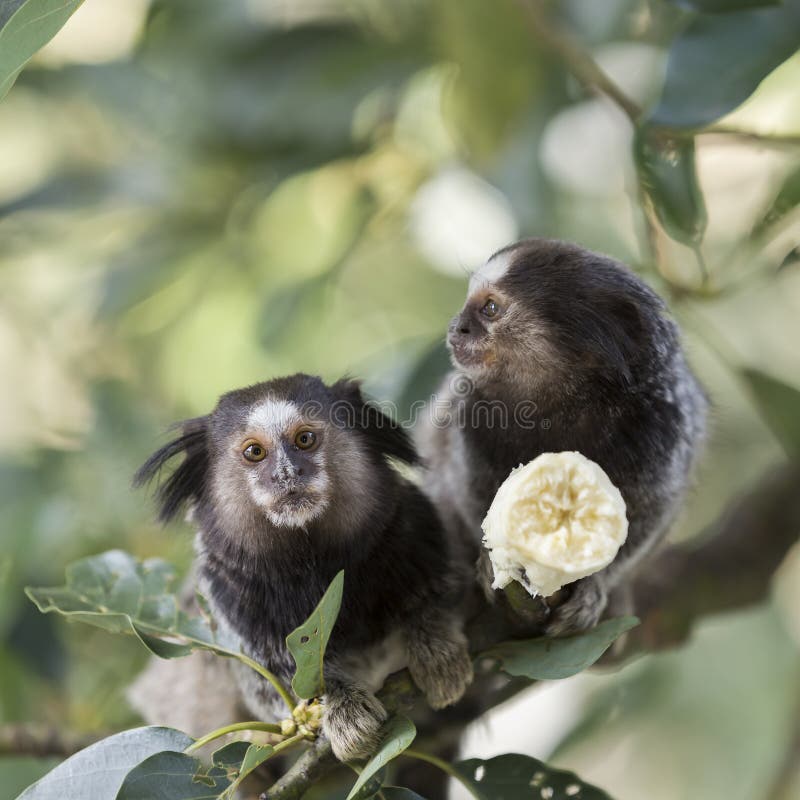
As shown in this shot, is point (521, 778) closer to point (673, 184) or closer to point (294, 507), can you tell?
point (294, 507)

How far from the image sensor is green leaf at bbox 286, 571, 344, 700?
1396mm

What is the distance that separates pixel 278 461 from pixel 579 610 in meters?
0.54

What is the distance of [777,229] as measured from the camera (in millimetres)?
2121

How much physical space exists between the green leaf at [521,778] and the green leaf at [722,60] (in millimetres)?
1058

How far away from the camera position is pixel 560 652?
1.58 metres

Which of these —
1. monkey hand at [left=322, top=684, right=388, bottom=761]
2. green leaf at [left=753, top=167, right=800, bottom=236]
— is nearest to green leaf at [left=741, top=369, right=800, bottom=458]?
green leaf at [left=753, top=167, right=800, bottom=236]

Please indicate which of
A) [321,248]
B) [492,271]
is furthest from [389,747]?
[321,248]

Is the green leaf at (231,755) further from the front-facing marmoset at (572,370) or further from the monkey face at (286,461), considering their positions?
the front-facing marmoset at (572,370)

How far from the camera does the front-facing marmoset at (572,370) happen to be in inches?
69.1

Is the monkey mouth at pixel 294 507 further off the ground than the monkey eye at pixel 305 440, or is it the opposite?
the monkey eye at pixel 305 440

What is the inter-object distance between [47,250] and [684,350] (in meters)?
2.10

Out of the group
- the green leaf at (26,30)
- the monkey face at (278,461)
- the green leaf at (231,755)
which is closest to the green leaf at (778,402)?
the monkey face at (278,461)

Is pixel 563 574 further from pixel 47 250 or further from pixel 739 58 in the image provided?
pixel 47 250

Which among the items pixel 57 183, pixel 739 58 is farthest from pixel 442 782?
pixel 57 183
